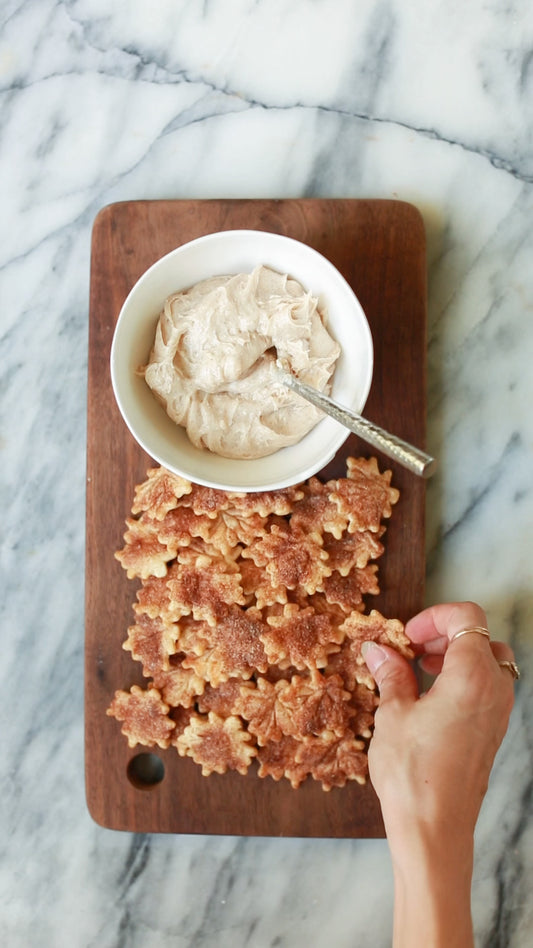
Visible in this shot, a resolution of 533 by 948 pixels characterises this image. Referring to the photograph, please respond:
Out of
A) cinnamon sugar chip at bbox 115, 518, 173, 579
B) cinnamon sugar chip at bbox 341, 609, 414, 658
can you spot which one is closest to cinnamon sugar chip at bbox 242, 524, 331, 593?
cinnamon sugar chip at bbox 341, 609, 414, 658

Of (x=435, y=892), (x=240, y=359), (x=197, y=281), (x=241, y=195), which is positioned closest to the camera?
(x=435, y=892)

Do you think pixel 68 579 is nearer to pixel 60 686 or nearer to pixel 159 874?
pixel 60 686

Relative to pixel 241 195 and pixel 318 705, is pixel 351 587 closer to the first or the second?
pixel 318 705

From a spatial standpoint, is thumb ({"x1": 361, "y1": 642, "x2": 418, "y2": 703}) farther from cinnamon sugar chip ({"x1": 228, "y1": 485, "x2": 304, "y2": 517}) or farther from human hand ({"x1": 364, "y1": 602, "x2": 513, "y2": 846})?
cinnamon sugar chip ({"x1": 228, "y1": 485, "x2": 304, "y2": 517})

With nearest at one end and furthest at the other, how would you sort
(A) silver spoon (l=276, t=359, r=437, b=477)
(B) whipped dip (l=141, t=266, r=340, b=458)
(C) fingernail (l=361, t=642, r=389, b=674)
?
(A) silver spoon (l=276, t=359, r=437, b=477) < (B) whipped dip (l=141, t=266, r=340, b=458) < (C) fingernail (l=361, t=642, r=389, b=674)

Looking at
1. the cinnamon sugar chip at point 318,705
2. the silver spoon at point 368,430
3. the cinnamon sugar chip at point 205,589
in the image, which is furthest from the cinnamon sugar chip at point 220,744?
the silver spoon at point 368,430

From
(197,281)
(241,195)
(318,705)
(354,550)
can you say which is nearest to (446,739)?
(318,705)
